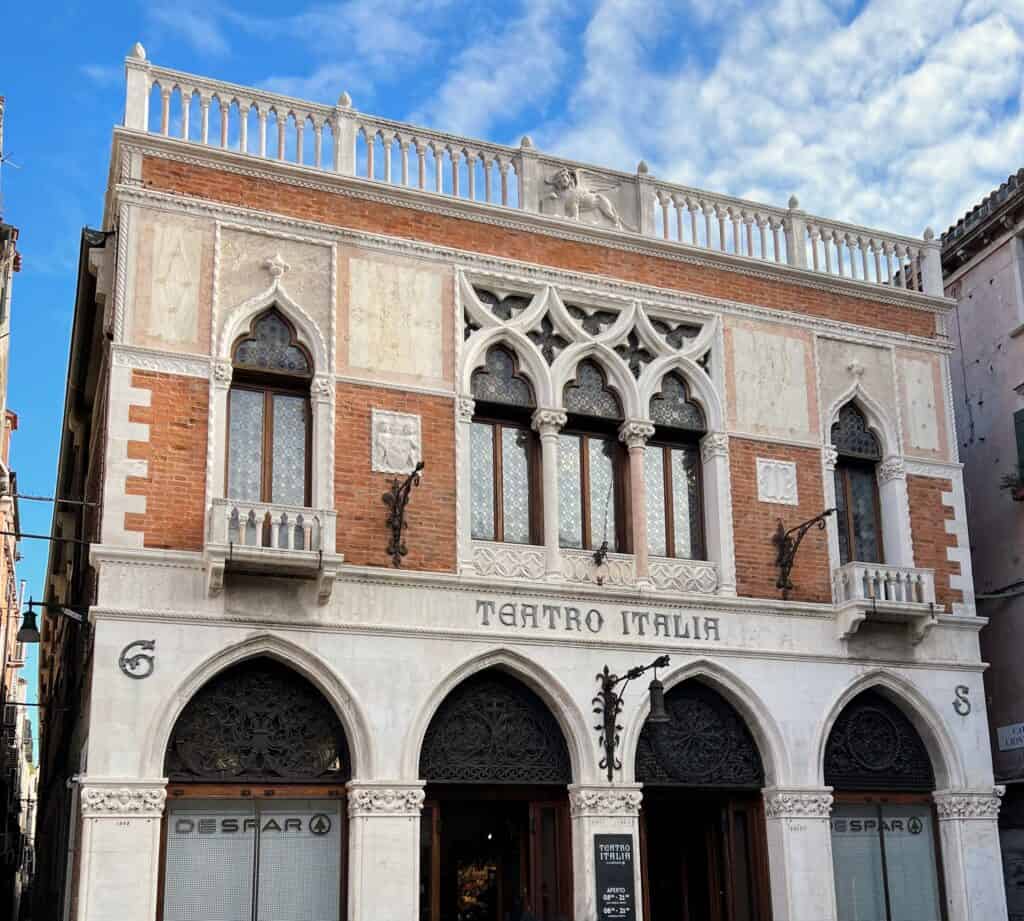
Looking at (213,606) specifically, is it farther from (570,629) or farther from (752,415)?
(752,415)

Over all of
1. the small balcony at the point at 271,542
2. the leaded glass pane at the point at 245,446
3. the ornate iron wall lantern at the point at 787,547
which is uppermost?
the leaded glass pane at the point at 245,446

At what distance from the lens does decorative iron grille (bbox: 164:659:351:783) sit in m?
13.4

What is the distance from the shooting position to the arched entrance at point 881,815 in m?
16.2

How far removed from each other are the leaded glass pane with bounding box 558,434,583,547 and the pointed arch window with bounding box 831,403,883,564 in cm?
375

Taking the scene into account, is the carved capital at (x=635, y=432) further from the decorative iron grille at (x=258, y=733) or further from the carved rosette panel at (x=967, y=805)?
the carved rosette panel at (x=967, y=805)

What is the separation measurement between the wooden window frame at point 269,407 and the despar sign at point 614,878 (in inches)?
194

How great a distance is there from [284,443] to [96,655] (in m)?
3.10

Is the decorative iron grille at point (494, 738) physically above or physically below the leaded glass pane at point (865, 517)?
below

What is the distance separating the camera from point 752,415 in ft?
56.0

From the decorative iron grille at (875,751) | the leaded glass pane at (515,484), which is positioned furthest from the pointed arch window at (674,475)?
the decorative iron grille at (875,751)

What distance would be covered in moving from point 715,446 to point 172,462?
6.65m

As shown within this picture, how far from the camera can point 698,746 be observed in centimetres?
1586

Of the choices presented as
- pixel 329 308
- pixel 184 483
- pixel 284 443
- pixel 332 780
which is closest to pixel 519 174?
pixel 329 308

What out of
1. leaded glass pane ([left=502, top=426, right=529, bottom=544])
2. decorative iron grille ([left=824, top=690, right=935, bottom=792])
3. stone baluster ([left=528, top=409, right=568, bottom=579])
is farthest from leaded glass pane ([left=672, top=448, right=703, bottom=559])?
decorative iron grille ([left=824, top=690, right=935, bottom=792])
